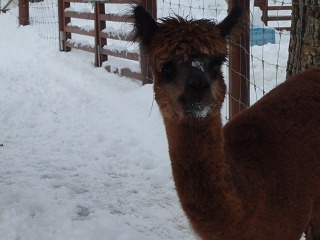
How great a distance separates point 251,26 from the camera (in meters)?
6.04

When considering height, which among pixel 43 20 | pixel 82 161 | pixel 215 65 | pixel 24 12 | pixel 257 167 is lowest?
pixel 82 161

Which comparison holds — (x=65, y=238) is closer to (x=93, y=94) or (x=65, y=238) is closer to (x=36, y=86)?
(x=93, y=94)

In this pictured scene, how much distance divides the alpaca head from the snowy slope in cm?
168

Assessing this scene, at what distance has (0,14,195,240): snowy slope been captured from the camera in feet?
14.0

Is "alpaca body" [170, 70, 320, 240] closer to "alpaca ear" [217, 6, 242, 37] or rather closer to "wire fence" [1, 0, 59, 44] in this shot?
"alpaca ear" [217, 6, 242, 37]

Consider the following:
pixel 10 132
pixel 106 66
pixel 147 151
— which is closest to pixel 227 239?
pixel 147 151

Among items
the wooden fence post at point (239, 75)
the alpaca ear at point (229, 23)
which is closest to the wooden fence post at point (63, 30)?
the wooden fence post at point (239, 75)

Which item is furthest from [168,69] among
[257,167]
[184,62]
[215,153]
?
[257,167]

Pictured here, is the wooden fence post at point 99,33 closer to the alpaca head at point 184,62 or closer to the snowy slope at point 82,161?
the snowy slope at point 82,161

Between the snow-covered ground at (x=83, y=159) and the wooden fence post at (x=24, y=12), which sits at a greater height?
the wooden fence post at (x=24, y=12)

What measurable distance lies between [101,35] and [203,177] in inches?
Answer: 336

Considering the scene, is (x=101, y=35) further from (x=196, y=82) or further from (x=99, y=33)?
(x=196, y=82)

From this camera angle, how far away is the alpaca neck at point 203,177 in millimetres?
2707

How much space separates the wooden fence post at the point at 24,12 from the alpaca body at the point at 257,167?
46.6 ft
